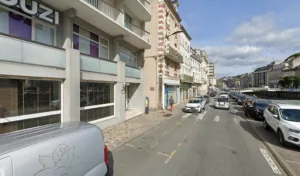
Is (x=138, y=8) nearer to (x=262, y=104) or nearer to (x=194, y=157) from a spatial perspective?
(x=194, y=157)

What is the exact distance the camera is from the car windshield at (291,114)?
7.26 metres

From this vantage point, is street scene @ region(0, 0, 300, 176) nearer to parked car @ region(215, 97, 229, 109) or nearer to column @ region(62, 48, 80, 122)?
column @ region(62, 48, 80, 122)

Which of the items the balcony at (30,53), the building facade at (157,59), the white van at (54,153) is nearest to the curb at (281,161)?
the white van at (54,153)

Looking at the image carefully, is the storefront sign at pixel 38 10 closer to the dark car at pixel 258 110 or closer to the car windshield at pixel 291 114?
the car windshield at pixel 291 114

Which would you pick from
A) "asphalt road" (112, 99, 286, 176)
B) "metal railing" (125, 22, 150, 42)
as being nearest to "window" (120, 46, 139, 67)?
"metal railing" (125, 22, 150, 42)

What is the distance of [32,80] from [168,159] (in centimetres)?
602

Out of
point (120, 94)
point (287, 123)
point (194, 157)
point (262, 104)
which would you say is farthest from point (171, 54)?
point (194, 157)

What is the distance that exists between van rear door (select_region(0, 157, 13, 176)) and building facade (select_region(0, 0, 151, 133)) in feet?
15.9

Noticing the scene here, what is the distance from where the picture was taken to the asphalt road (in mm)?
4869

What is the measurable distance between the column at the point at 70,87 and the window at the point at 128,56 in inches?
236

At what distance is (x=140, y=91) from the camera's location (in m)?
15.5

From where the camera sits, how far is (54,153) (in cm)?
231

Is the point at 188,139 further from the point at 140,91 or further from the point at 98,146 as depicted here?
the point at 140,91

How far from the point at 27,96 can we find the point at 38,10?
3583mm
